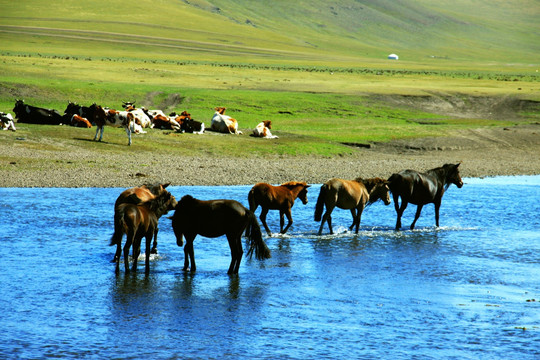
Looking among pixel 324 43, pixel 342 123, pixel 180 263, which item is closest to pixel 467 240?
pixel 180 263

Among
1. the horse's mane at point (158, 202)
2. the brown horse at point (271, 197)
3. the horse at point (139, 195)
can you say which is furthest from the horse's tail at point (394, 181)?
the horse's mane at point (158, 202)

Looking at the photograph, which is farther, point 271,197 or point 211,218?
point 271,197

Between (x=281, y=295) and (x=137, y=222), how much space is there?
261 centimetres

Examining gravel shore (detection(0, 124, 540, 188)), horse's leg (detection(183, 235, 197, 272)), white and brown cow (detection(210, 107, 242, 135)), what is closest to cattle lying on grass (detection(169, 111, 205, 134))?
white and brown cow (detection(210, 107, 242, 135))

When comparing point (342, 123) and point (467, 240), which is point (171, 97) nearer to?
point (342, 123)

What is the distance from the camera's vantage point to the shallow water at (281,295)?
28.7 feet

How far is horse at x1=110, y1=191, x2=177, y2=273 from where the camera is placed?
1129cm

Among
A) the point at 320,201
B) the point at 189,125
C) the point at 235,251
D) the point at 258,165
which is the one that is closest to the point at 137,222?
the point at 235,251

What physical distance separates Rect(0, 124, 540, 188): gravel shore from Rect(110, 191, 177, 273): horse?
31.2 ft

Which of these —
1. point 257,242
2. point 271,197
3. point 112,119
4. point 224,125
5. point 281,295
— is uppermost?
point 224,125

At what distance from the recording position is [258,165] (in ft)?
87.4

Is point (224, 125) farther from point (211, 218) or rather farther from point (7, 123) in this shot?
point (211, 218)

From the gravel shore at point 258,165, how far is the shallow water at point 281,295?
475cm

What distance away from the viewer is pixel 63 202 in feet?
61.4
